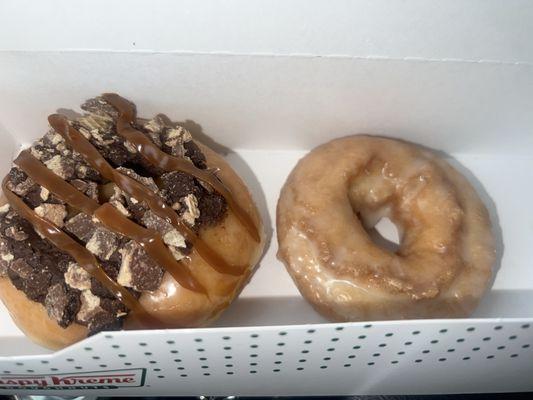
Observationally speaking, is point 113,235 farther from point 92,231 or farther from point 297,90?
point 297,90

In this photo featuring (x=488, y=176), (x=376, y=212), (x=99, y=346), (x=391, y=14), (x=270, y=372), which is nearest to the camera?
(x=99, y=346)

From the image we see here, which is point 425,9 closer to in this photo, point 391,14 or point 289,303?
point 391,14

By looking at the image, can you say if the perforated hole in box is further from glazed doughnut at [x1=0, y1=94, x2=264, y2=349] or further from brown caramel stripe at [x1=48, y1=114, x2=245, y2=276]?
brown caramel stripe at [x1=48, y1=114, x2=245, y2=276]

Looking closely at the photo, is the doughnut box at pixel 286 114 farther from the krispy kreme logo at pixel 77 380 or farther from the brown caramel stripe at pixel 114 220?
the brown caramel stripe at pixel 114 220

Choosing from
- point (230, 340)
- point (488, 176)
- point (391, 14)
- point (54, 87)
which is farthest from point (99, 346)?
point (488, 176)

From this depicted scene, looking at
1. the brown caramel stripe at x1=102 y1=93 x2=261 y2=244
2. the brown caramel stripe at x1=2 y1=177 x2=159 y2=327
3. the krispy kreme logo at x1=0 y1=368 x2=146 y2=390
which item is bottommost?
the krispy kreme logo at x1=0 y1=368 x2=146 y2=390

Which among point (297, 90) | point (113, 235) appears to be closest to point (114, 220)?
point (113, 235)

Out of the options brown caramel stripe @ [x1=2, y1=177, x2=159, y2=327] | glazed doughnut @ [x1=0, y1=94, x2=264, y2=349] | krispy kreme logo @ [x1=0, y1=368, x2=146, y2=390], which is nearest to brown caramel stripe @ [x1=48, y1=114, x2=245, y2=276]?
glazed doughnut @ [x1=0, y1=94, x2=264, y2=349]
